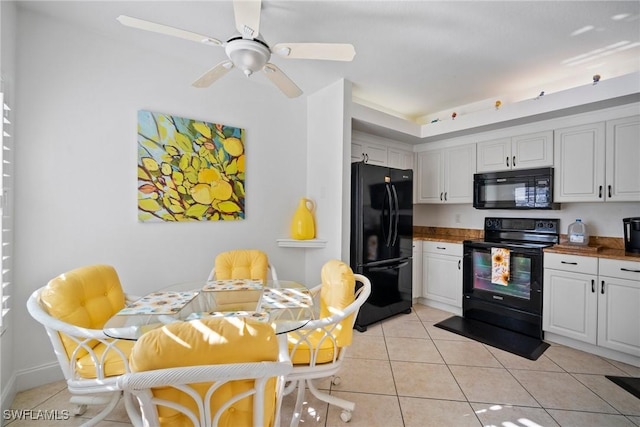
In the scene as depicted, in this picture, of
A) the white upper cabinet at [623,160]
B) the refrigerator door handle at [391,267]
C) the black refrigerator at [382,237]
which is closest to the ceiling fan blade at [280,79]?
the black refrigerator at [382,237]

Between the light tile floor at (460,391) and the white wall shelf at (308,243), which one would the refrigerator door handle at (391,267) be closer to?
the white wall shelf at (308,243)

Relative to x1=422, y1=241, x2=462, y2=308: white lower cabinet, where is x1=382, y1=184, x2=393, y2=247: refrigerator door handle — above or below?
above

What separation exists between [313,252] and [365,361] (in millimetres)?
1252

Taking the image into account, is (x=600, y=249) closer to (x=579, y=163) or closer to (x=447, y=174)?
(x=579, y=163)

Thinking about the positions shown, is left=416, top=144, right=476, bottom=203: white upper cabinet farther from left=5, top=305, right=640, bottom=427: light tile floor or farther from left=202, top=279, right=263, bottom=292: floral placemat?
left=202, top=279, right=263, bottom=292: floral placemat

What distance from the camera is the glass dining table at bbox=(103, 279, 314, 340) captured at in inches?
54.9

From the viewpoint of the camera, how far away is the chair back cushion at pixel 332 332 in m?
1.55

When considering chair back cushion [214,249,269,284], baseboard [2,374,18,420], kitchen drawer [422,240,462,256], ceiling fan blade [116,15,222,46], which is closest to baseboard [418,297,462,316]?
kitchen drawer [422,240,462,256]

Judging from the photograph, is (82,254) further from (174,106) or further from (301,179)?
(301,179)

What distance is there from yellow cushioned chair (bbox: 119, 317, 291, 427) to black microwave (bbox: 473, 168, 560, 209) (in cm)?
329

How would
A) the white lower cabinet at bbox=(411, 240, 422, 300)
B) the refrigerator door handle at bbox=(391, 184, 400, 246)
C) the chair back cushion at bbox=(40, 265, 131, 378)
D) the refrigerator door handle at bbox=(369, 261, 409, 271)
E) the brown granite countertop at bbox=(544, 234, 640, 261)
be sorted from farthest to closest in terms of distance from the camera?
1. the white lower cabinet at bbox=(411, 240, 422, 300)
2. the refrigerator door handle at bbox=(391, 184, 400, 246)
3. the refrigerator door handle at bbox=(369, 261, 409, 271)
4. the brown granite countertop at bbox=(544, 234, 640, 261)
5. the chair back cushion at bbox=(40, 265, 131, 378)

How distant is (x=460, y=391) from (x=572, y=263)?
167 centimetres

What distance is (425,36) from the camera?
7.05ft

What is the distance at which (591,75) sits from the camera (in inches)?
107
